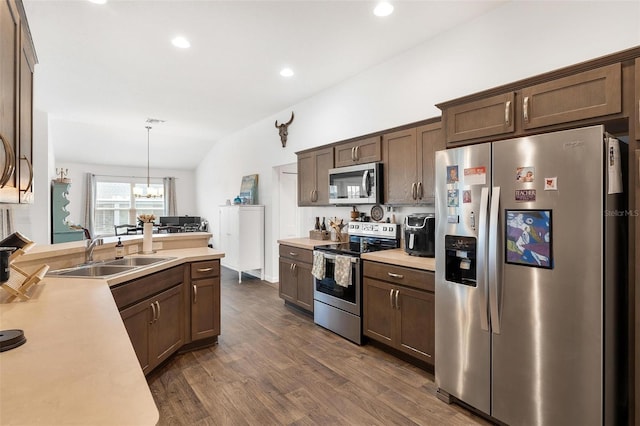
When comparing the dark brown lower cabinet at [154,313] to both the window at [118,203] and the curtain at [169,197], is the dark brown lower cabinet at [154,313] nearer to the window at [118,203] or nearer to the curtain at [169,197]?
the window at [118,203]

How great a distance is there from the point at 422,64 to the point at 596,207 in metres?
2.30

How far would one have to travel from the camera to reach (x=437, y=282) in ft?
7.47

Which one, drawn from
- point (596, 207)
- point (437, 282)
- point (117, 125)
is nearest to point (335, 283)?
point (437, 282)

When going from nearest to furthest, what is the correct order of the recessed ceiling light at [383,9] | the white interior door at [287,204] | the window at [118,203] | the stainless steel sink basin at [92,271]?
the stainless steel sink basin at [92,271] < the recessed ceiling light at [383,9] < the white interior door at [287,204] < the window at [118,203]

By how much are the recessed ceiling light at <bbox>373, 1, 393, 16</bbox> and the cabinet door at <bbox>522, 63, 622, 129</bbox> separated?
52.7 inches

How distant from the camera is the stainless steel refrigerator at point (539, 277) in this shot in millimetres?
1625

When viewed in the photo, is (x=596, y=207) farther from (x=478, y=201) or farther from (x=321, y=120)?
(x=321, y=120)

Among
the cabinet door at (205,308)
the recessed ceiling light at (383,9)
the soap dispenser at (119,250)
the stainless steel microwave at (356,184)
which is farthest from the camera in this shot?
the stainless steel microwave at (356,184)

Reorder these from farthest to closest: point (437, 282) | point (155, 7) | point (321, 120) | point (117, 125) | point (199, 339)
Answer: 1. point (117, 125)
2. point (321, 120)
3. point (199, 339)
4. point (155, 7)
5. point (437, 282)

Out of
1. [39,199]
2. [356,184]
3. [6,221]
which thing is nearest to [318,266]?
[356,184]

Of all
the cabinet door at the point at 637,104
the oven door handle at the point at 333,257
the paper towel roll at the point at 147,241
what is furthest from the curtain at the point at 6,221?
the cabinet door at the point at 637,104

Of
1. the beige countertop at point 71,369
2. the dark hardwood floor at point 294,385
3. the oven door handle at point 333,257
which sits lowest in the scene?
the dark hardwood floor at point 294,385

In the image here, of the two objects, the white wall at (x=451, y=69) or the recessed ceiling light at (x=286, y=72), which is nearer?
the white wall at (x=451, y=69)

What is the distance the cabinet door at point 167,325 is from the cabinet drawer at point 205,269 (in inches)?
7.3
